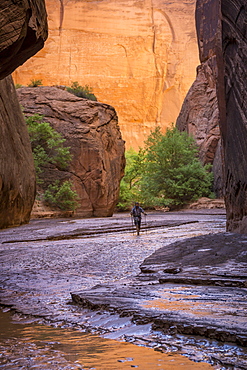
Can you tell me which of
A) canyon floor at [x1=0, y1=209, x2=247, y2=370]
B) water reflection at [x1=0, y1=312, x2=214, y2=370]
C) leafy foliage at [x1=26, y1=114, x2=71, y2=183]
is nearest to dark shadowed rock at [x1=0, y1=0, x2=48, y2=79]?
canyon floor at [x1=0, y1=209, x2=247, y2=370]

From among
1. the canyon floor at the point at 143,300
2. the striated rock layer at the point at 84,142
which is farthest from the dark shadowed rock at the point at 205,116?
the canyon floor at the point at 143,300

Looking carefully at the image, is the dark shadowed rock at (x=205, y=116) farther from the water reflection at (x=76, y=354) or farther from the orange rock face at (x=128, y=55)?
the water reflection at (x=76, y=354)

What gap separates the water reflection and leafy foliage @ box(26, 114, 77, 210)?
84.9 ft

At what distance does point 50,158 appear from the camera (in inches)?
1220

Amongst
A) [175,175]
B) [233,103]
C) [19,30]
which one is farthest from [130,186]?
[19,30]

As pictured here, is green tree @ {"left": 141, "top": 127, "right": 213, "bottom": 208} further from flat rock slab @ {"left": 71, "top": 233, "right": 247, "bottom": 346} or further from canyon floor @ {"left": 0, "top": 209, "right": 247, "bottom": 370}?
flat rock slab @ {"left": 71, "top": 233, "right": 247, "bottom": 346}

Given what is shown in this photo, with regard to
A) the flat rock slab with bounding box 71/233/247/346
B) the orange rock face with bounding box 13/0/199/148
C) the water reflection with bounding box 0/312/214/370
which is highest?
the orange rock face with bounding box 13/0/199/148

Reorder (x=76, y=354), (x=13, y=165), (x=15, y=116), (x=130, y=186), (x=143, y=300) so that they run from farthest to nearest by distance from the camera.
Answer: (x=130, y=186)
(x=15, y=116)
(x=13, y=165)
(x=143, y=300)
(x=76, y=354)

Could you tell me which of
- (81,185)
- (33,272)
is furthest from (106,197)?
(33,272)

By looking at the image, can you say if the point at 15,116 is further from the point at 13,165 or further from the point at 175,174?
the point at 175,174

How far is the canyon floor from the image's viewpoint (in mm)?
2938

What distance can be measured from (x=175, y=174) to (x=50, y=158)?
1550 centimetres

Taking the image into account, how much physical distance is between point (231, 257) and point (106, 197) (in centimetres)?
2741

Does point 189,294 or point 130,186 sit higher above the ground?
point 130,186
